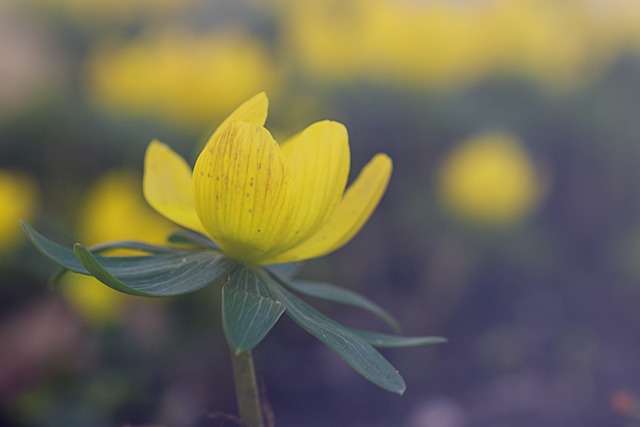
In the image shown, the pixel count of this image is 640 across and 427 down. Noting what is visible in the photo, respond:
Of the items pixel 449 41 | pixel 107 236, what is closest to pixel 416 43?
pixel 449 41

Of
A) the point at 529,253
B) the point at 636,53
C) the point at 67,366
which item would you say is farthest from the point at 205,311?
the point at 636,53

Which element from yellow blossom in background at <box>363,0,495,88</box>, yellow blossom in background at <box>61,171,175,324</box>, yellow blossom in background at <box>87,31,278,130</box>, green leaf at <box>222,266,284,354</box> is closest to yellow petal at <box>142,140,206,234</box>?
green leaf at <box>222,266,284,354</box>

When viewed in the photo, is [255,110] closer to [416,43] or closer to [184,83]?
[184,83]

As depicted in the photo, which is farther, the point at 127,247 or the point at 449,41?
the point at 449,41

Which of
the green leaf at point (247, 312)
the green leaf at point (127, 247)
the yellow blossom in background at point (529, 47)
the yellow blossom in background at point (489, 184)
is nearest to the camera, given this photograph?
the green leaf at point (247, 312)

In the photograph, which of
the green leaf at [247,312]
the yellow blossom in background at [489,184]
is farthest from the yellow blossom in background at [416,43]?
the green leaf at [247,312]

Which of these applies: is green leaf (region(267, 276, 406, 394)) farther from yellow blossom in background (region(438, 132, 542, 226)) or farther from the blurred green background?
yellow blossom in background (region(438, 132, 542, 226))

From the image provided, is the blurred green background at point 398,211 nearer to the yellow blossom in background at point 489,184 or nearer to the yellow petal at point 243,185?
the yellow blossom in background at point 489,184
